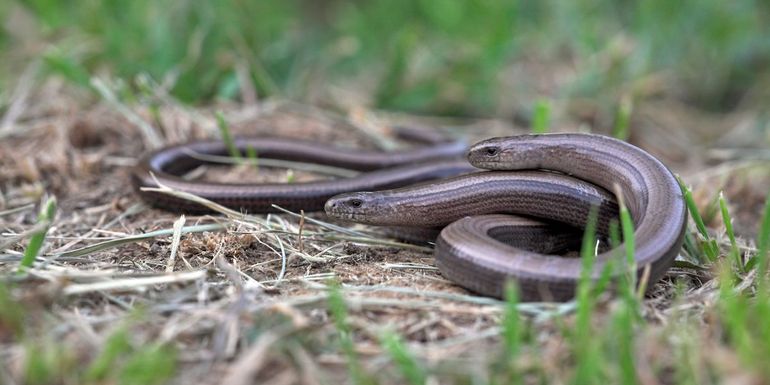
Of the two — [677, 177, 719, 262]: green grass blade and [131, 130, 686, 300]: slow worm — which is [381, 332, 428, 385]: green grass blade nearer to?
[131, 130, 686, 300]: slow worm


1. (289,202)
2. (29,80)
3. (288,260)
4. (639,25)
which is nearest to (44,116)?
(29,80)

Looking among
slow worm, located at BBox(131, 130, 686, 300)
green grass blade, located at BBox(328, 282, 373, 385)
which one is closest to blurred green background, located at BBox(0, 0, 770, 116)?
slow worm, located at BBox(131, 130, 686, 300)

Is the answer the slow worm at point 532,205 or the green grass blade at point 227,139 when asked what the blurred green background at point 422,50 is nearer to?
the green grass blade at point 227,139

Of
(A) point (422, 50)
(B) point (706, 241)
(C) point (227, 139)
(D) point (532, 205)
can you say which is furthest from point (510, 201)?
(A) point (422, 50)

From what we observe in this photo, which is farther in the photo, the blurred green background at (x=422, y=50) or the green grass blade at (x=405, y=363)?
the blurred green background at (x=422, y=50)

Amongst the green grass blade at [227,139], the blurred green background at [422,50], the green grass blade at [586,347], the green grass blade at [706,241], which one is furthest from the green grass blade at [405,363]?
the blurred green background at [422,50]

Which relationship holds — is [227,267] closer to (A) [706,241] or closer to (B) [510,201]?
(B) [510,201]
